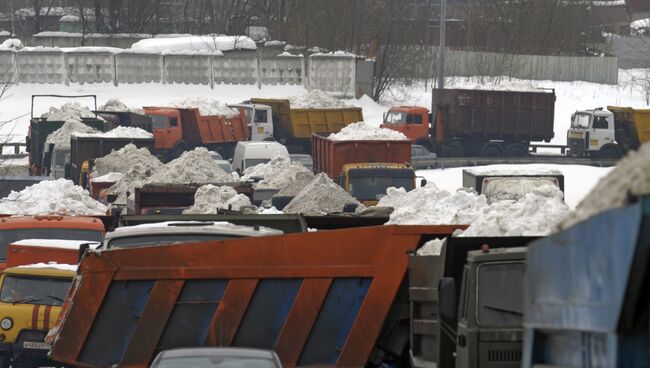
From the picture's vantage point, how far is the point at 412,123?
171 feet

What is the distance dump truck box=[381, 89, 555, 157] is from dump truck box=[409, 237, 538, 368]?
42.2 meters

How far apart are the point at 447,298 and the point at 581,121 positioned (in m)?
43.9

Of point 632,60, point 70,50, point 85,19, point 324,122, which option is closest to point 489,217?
point 324,122

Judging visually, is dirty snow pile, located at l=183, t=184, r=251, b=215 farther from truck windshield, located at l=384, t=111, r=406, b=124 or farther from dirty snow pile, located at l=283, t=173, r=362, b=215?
truck windshield, located at l=384, t=111, r=406, b=124

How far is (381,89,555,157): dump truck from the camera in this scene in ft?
173

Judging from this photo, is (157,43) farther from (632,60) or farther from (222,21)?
(632,60)

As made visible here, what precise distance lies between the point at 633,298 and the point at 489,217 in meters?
6.51

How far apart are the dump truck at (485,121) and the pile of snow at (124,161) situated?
21097mm

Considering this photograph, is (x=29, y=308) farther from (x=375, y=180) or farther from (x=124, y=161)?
(x=124, y=161)

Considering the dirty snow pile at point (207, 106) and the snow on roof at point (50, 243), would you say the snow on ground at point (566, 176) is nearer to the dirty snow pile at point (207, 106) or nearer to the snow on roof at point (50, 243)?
the dirty snow pile at point (207, 106)

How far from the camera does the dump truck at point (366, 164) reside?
93.5 ft

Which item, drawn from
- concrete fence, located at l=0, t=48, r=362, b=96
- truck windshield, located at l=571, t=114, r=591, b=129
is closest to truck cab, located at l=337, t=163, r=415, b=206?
truck windshield, located at l=571, t=114, r=591, b=129

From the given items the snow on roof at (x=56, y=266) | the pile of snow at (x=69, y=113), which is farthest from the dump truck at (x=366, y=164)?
the snow on roof at (x=56, y=266)

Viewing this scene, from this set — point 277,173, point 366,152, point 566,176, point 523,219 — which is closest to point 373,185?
point 277,173
